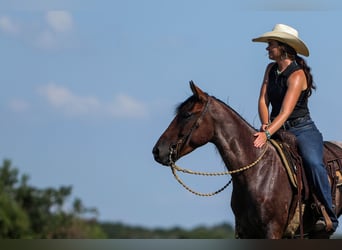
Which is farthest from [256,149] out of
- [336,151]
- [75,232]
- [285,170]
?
[75,232]

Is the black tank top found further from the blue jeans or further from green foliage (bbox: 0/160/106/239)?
green foliage (bbox: 0/160/106/239)

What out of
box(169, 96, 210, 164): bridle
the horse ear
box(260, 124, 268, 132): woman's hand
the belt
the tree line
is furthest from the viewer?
the tree line

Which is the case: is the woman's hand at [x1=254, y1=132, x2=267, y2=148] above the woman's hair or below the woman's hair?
below

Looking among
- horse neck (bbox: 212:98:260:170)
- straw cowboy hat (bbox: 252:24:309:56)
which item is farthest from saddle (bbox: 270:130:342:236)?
straw cowboy hat (bbox: 252:24:309:56)

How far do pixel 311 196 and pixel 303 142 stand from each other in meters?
0.64

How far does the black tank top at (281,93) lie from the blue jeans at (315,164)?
0.82 ft

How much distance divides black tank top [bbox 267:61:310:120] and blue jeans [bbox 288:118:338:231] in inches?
9.8

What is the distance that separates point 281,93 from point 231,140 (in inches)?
34.9

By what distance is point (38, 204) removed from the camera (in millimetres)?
72562

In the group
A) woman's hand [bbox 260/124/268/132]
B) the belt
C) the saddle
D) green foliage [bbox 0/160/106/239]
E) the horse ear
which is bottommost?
the saddle

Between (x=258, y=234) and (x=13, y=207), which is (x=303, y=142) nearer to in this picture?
(x=258, y=234)

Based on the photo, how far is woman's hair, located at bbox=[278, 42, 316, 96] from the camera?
39.3 feet

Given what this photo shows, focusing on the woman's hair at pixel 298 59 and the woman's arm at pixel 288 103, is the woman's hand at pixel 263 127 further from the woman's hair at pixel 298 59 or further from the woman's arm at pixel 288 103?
the woman's hair at pixel 298 59

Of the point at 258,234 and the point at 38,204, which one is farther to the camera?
the point at 38,204
